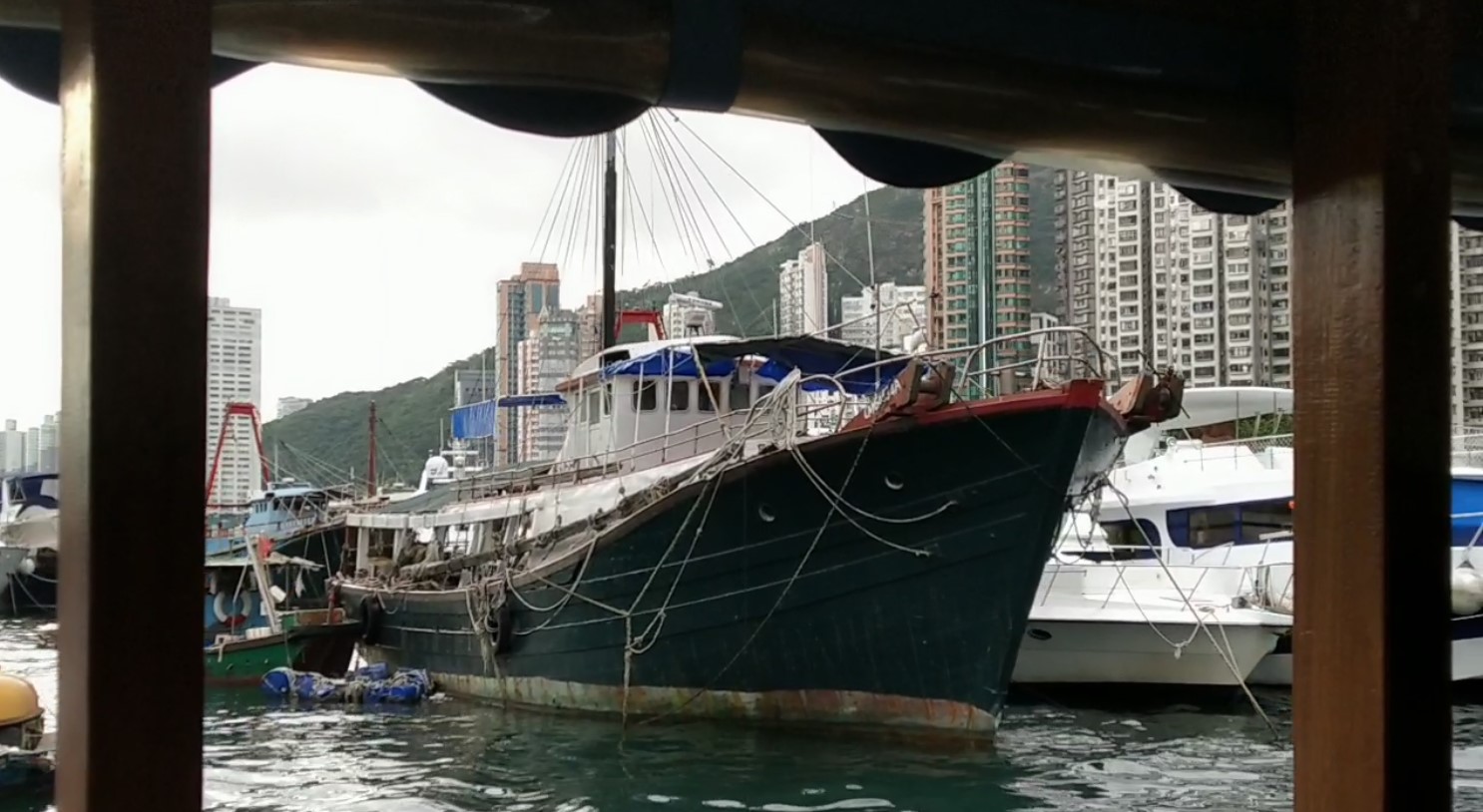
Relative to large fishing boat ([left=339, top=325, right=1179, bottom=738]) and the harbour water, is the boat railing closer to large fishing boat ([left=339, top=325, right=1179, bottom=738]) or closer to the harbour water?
large fishing boat ([left=339, top=325, right=1179, bottom=738])

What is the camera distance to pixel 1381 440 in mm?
3143

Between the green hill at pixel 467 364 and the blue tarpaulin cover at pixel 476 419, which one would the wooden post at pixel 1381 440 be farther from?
the green hill at pixel 467 364

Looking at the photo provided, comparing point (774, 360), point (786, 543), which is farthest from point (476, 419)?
point (786, 543)

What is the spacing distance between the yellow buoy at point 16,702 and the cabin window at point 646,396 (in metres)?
7.71

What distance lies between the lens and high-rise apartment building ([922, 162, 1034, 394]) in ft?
114

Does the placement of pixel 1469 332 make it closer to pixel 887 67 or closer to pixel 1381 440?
pixel 1381 440

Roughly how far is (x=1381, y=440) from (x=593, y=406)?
50.5ft

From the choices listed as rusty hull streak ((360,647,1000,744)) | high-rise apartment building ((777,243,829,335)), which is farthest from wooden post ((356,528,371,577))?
high-rise apartment building ((777,243,829,335))

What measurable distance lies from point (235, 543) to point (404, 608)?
22066 millimetres

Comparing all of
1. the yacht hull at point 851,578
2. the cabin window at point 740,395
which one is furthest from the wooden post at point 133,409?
the cabin window at point 740,395

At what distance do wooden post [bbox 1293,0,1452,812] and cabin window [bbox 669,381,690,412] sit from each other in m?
13.8

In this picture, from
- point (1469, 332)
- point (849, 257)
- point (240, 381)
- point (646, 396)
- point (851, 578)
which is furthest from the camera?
point (849, 257)

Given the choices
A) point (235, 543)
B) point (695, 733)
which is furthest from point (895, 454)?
point (235, 543)

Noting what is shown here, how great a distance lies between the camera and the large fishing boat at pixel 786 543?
41.9ft
